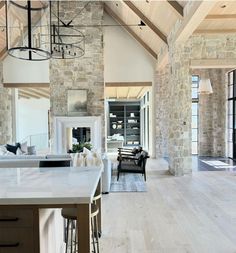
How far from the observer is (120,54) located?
10.6 metres

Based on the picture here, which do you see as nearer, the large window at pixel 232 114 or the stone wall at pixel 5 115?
the large window at pixel 232 114

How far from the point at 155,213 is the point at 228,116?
25.1ft

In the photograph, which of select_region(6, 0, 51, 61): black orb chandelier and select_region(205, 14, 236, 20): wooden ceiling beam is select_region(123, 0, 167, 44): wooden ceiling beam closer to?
select_region(205, 14, 236, 20): wooden ceiling beam

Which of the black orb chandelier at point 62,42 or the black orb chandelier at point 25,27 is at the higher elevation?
the black orb chandelier at point 62,42

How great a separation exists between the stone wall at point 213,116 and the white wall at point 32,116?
8794 millimetres

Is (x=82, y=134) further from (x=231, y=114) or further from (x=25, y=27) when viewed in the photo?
(x=25, y=27)

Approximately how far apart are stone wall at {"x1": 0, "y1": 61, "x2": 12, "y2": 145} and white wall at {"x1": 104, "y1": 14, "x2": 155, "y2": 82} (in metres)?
4.11

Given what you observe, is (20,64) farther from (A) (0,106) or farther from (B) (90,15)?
(B) (90,15)

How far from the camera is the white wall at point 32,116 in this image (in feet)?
48.3

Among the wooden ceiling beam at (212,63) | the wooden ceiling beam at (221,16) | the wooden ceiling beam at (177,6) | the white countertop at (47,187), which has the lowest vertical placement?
the white countertop at (47,187)

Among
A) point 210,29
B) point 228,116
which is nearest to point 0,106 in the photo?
point 210,29

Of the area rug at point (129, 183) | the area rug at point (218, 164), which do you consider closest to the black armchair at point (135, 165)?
the area rug at point (129, 183)

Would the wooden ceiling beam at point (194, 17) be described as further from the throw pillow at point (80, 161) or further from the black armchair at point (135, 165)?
the throw pillow at point (80, 161)

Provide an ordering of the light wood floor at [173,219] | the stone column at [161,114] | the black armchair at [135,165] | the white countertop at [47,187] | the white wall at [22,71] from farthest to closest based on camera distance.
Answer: the stone column at [161,114]
the white wall at [22,71]
the black armchair at [135,165]
the light wood floor at [173,219]
the white countertop at [47,187]
